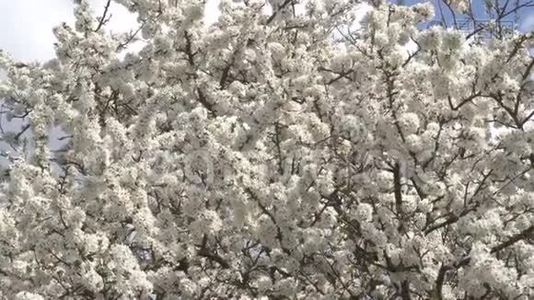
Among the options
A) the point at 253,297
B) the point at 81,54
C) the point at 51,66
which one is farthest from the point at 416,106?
the point at 51,66

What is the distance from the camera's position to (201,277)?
10.5 meters

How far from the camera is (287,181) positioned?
32.2 ft

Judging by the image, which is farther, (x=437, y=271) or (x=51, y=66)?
(x=51, y=66)

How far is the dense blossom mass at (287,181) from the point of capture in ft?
29.8

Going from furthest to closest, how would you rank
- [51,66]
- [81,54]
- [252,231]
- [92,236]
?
[51,66]
[81,54]
[252,231]
[92,236]

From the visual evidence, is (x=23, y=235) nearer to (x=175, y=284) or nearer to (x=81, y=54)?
(x=175, y=284)

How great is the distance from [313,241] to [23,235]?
12.1ft

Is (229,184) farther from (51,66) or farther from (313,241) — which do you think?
(51,66)

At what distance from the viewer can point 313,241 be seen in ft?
30.5

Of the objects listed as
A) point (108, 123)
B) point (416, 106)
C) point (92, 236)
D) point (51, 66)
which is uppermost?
point (51, 66)

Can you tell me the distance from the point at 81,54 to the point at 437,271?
5.94m

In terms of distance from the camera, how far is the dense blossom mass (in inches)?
358

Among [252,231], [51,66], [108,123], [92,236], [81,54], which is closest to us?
[92,236]

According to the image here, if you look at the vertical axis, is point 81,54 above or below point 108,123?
above
